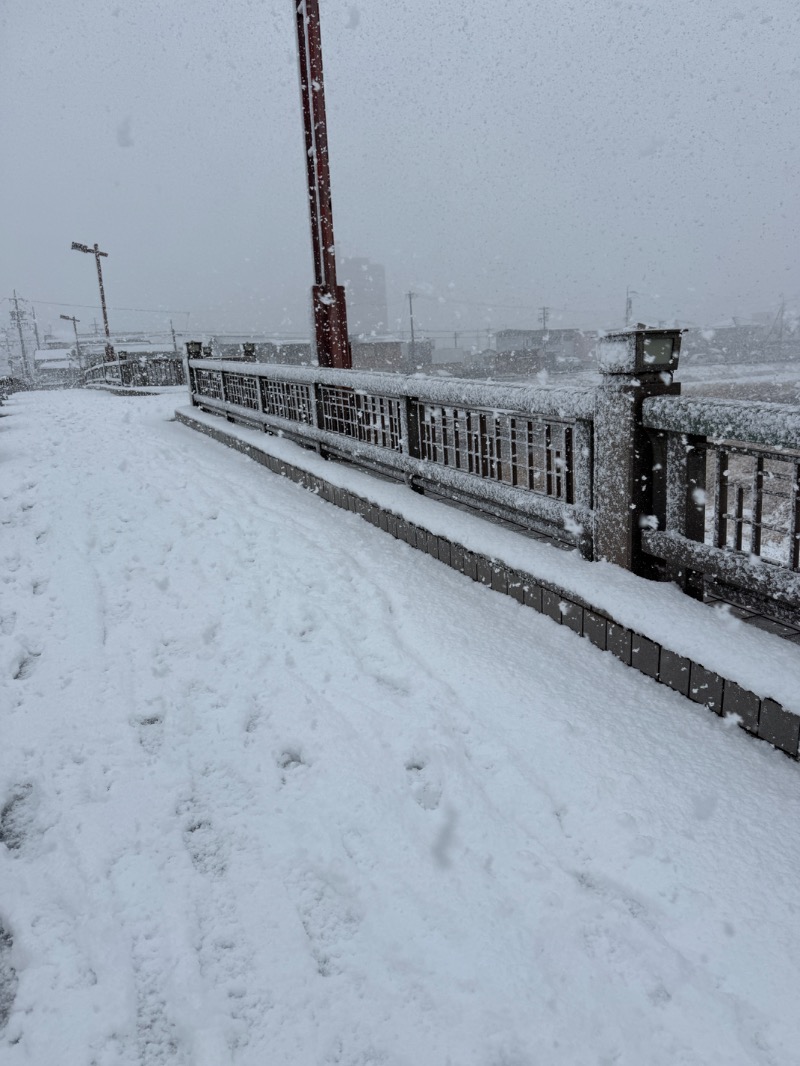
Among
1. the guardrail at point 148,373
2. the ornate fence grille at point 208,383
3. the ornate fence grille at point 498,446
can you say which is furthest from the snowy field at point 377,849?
the guardrail at point 148,373

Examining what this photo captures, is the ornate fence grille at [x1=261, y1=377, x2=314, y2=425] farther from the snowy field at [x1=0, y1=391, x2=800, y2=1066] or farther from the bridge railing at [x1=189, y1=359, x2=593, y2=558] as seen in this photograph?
the snowy field at [x1=0, y1=391, x2=800, y2=1066]

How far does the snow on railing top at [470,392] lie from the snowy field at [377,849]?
1261 mm

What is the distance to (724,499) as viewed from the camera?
3.02 metres

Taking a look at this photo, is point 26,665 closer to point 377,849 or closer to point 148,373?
point 377,849

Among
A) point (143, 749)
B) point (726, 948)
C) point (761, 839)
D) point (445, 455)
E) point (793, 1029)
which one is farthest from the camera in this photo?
point (445, 455)

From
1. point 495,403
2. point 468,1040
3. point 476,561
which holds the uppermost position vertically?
point 495,403

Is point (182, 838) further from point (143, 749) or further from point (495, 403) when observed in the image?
point (495, 403)

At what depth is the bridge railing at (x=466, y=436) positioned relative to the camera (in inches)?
157

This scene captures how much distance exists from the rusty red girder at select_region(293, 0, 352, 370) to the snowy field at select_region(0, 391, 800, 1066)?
617cm

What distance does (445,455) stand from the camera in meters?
5.43

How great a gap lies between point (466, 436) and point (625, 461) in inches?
67.6

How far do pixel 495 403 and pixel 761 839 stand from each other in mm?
2944

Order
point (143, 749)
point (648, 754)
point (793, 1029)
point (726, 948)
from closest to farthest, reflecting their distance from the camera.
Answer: point (793, 1029) < point (726, 948) < point (648, 754) < point (143, 749)

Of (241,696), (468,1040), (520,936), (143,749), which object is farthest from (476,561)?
(468,1040)
